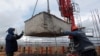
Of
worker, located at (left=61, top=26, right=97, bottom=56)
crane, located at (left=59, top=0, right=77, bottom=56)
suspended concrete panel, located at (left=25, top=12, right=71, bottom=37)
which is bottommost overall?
worker, located at (left=61, top=26, right=97, bottom=56)

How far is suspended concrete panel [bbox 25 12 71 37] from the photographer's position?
8.66m

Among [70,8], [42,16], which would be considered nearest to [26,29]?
[42,16]

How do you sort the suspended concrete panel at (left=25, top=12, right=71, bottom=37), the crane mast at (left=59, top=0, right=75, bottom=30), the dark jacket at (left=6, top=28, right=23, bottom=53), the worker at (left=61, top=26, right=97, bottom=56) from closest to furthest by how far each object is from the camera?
the worker at (left=61, top=26, right=97, bottom=56) < the dark jacket at (left=6, top=28, right=23, bottom=53) < the suspended concrete panel at (left=25, top=12, right=71, bottom=37) < the crane mast at (left=59, top=0, right=75, bottom=30)

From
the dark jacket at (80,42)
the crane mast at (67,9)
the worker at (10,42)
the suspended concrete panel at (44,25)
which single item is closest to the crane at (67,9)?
the crane mast at (67,9)

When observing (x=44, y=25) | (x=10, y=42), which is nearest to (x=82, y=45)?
(x=44, y=25)

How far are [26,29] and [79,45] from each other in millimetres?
2675

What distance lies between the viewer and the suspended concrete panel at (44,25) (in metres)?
8.66

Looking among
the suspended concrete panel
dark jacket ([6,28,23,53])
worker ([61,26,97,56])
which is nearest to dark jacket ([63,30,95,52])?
worker ([61,26,97,56])

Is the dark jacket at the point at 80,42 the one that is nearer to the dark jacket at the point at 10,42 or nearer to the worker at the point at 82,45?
the worker at the point at 82,45

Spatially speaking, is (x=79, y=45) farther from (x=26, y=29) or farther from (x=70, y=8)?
(x=70, y=8)

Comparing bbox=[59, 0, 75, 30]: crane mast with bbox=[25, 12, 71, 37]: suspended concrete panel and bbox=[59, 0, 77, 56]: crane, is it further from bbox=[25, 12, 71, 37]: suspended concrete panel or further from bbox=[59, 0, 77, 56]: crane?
bbox=[25, 12, 71, 37]: suspended concrete panel

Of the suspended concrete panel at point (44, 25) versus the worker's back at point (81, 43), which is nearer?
the worker's back at point (81, 43)

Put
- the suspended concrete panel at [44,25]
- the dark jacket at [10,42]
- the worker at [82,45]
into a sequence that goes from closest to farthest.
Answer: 1. the worker at [82,45]
2. the dark jacket at [10,42]
3. the suspended concrete panel at [44,25]

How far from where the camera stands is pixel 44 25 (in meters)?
8.62
